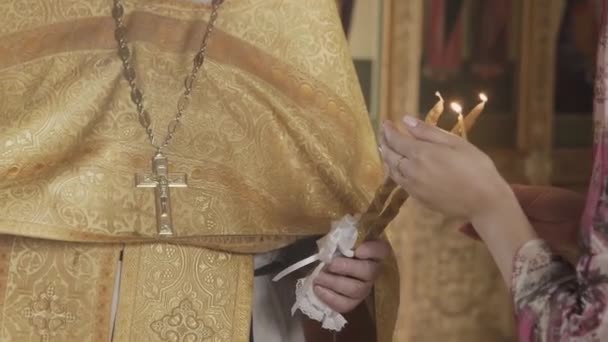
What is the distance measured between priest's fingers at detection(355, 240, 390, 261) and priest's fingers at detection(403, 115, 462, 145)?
33 centimetres

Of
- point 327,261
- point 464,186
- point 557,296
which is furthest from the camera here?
point 327,261

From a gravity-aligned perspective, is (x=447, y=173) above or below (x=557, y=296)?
above

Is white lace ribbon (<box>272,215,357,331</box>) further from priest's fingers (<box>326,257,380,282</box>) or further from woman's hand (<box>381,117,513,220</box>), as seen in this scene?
woman's hand (<box>381,117,513,220</box>)

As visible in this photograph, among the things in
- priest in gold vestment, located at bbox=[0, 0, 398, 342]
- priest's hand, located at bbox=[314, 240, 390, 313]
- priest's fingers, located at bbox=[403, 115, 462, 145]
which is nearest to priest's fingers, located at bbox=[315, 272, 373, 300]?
priest's hand, located at bbox=[314, 240, 390, 313]

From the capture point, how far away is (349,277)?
1715mm

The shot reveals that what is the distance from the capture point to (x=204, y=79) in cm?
177

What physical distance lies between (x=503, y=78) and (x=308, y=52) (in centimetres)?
285

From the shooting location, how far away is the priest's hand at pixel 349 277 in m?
1.69

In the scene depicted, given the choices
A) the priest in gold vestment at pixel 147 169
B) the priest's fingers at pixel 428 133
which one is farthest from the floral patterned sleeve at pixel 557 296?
the priest in gold vestment at pixel 147 169

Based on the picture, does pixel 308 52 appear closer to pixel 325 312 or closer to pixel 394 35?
pixel 325 312

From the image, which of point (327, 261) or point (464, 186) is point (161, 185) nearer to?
point (327, 261)

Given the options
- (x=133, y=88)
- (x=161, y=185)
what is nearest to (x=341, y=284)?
(x=161, y=185)

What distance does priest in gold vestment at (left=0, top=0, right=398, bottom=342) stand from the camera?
1.69 metres

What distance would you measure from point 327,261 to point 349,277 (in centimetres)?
8
